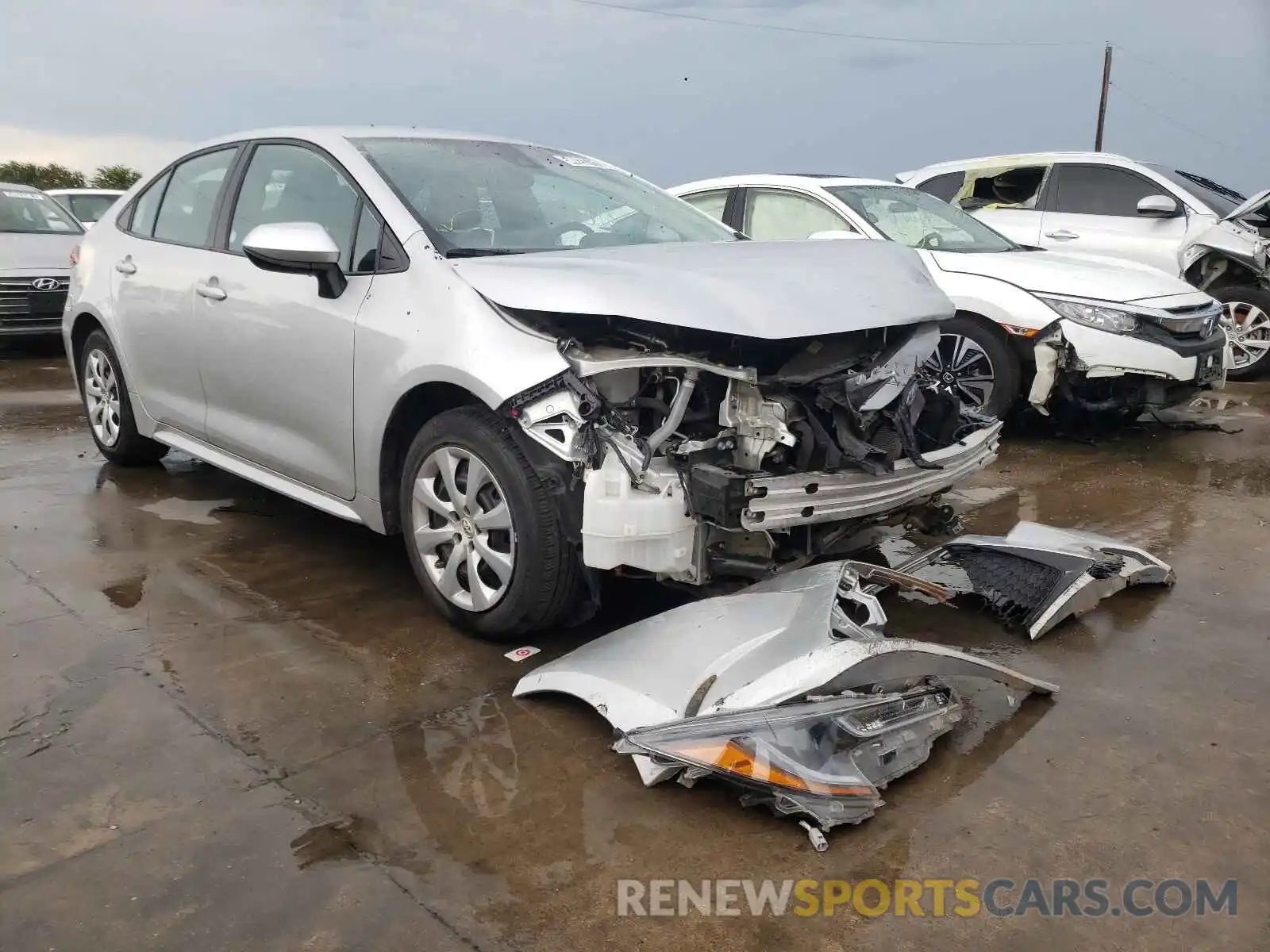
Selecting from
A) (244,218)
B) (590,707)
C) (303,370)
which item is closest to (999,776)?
(590,707)

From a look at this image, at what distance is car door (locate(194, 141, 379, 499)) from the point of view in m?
3.89

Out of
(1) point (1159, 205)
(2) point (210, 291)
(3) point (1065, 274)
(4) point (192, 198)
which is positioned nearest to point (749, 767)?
(2) point (210, 291)

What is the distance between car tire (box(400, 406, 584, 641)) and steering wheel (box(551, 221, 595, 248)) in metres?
0.84

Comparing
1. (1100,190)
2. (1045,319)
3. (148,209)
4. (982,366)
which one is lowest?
(982,366)

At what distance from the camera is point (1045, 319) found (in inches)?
250

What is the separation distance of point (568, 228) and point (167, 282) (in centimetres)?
202

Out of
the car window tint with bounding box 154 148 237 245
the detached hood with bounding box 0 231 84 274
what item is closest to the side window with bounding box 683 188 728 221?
the car window tint with bounding box 154 148 237 245

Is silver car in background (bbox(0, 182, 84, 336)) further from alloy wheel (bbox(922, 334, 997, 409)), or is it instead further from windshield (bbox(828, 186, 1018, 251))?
alloy wheel (bbox(922, 334, 997, 409))

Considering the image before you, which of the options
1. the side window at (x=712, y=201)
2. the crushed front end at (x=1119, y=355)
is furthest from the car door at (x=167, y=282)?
the crushed front end at (x=1119, y=355)

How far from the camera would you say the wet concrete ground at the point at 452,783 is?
232cm

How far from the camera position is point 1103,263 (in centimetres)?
704

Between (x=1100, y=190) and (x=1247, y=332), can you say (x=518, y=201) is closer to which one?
(x=1100, y=190)

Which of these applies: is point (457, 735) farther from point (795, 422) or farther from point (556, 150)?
point (556, 150)

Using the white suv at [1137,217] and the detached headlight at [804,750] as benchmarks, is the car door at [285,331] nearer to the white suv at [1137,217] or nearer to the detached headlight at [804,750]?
the detached headlight at [804,750]
